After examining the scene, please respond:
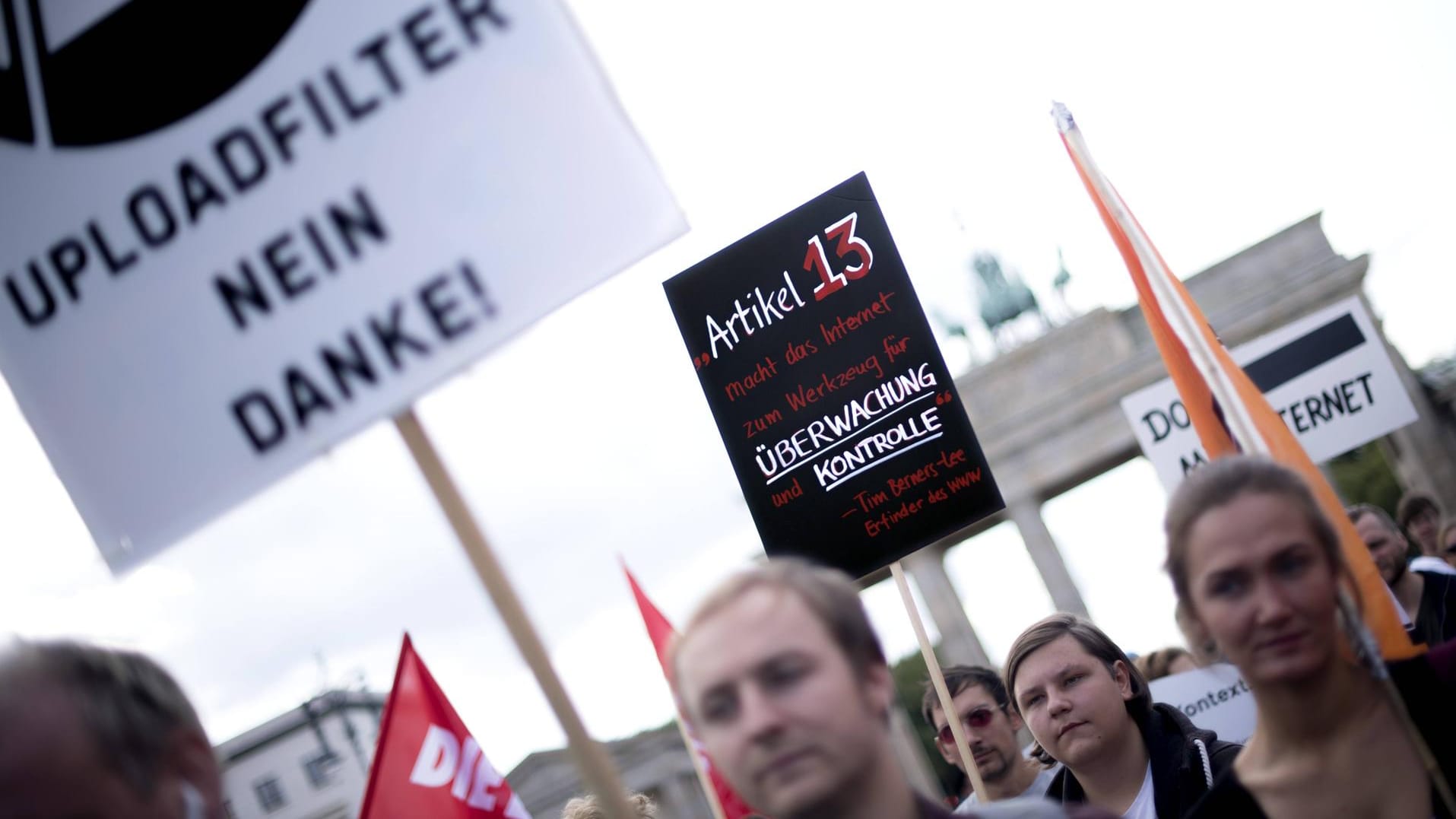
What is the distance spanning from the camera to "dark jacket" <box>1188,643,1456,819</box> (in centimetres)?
229

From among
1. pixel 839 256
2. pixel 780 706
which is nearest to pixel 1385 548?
pixel 839 256

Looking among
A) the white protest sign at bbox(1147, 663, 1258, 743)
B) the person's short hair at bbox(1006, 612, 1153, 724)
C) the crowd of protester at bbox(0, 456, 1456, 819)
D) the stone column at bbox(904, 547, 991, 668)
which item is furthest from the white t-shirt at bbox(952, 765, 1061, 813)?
the stone column at bbox(904, 547, 991, 668)

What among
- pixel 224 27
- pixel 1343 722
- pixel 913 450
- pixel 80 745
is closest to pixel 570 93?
pixel 224 27

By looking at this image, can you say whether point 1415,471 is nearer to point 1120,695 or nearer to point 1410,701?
point 1120,695

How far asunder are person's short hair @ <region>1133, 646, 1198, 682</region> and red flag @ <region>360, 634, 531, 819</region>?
3999 mm

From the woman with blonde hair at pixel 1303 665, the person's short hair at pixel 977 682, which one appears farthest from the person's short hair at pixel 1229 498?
the person's short hair at pixel 977 682

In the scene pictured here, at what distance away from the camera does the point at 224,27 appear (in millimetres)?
2529

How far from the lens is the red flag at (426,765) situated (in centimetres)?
521

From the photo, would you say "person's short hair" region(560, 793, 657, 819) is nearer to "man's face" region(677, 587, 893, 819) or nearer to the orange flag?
the orange flag

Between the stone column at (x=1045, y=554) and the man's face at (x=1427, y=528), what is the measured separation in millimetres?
16977

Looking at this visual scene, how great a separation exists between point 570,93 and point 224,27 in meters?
0.69

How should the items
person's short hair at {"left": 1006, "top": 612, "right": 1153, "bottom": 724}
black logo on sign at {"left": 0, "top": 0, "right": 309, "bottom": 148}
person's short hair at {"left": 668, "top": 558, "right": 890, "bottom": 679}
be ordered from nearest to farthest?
person's short hair at {"left": 668, "top": 558, "right": 890, "bottom": 679}, black logo on sign at {"left": 0, "top": 0, "right": 309, "bottom": 148}, person's short hair at {"left": 1006, "top": 612, "right": 1153, "bottom": 724}

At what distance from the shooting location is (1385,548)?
5.52 metres

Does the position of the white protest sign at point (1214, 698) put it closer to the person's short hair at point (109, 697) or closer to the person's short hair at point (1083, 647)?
the person's short hair at point (1083, 647)
